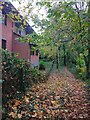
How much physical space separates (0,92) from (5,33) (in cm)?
1398

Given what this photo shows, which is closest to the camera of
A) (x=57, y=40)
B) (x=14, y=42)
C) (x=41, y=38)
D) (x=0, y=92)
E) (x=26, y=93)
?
(x=0, y=92)

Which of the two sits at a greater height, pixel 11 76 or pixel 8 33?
pixel 8 33

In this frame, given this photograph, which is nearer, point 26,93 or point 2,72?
point 2,72

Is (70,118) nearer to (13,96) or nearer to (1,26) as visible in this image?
(13,96)

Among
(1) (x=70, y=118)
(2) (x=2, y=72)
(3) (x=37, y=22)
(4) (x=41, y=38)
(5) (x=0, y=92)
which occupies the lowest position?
(1) (x=70, y=118)

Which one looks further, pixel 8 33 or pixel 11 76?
pixel 8 33

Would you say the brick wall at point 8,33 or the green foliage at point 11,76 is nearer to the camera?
the green foliage at point 11,76

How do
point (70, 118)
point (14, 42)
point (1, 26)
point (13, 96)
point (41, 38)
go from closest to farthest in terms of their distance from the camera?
point (70, 118) → point (13, 96) → point (41, 38) → point (1, 26) → point (14, 42)

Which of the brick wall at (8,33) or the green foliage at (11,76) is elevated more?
the brick wall at (8,33)

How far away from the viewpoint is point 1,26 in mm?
18453

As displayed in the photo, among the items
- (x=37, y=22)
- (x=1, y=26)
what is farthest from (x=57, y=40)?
(x=1, y=26)

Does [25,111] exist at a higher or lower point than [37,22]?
lower

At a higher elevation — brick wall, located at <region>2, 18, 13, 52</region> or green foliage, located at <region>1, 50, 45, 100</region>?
brick wall, located at <region>2, 18, 13, 52</region>

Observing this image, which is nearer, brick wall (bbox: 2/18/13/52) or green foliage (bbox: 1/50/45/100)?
green foliage (bbox: 1/50/45/100)
